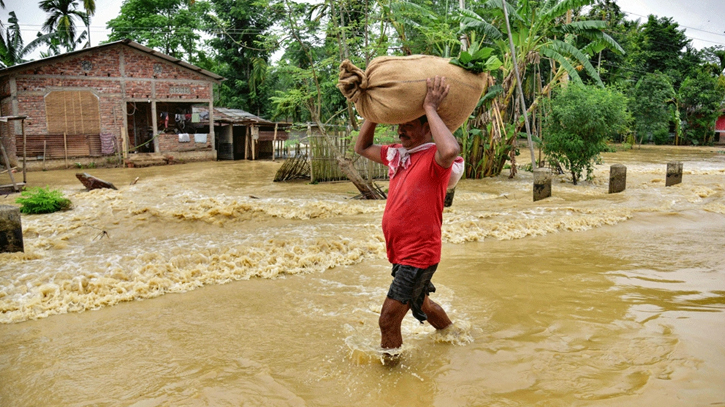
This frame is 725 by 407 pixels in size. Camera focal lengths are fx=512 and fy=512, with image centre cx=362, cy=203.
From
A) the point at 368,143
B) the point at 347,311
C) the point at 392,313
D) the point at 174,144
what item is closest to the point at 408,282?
the point at 392,313

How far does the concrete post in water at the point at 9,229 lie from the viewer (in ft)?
20.8

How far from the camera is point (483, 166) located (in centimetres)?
1535

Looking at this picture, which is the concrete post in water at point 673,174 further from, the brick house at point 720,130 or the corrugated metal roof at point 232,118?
the brick house at point 720,130

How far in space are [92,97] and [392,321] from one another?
2029cm

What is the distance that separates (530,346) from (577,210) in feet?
20.2

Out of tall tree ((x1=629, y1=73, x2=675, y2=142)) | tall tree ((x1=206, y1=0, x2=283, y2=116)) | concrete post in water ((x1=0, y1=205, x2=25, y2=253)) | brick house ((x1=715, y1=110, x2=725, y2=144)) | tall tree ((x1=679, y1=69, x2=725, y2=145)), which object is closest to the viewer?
concrete post in water ((x1=0, y1=205, x2=25, y2=253))

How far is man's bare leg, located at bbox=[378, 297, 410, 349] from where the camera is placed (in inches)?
111

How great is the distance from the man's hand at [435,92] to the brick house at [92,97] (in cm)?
1889

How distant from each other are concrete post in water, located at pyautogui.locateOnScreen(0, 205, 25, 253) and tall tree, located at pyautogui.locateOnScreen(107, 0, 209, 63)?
23466mm

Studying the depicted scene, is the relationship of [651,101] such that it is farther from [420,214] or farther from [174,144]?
[420,214]

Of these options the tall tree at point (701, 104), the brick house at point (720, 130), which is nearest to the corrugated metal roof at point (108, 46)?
the tall tree at point (701, 104)

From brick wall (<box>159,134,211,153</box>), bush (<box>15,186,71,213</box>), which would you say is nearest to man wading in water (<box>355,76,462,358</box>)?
bush (<box>15,186,71,213</box>)

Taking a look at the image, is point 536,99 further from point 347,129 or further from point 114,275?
point 114,275

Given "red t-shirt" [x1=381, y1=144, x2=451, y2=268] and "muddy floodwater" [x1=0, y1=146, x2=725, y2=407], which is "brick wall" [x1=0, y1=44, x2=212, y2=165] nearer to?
"muddy floodwater" [x1=0, y1=146, x2=725, y2=407]
